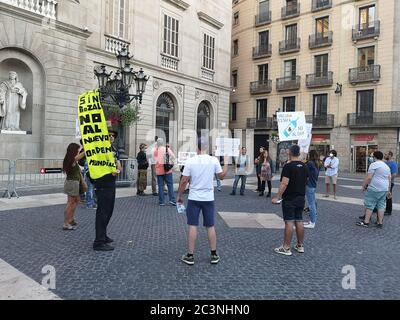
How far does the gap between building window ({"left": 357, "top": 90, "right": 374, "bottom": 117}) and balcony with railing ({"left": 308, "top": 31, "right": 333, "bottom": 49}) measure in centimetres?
581

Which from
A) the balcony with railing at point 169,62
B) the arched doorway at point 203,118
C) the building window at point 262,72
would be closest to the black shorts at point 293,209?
the balcony with railing at point 169,62

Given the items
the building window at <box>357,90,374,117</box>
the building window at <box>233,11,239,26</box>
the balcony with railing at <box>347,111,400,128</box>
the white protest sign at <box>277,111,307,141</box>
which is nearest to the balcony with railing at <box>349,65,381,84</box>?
the building window at <box>357,90,374,117</box>

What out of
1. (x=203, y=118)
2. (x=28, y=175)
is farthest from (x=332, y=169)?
→ (x=203, y=118)

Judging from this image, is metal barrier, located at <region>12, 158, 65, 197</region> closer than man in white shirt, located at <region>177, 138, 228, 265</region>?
No

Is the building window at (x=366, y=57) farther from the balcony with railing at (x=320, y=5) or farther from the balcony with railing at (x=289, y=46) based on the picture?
the balcony with railing at (x=289, y=46)

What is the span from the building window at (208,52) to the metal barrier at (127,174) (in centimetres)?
1482

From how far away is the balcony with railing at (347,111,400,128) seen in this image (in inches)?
1190

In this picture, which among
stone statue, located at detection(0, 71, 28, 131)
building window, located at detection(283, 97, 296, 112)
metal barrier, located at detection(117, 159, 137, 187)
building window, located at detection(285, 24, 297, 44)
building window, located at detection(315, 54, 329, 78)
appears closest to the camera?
metal barrier, located at detection(117, 159, 137, 187)

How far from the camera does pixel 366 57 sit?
32.4 metres

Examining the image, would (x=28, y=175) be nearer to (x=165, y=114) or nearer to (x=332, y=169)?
(x=332, y=169)

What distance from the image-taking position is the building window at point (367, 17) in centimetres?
3199

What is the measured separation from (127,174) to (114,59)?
28.6ft

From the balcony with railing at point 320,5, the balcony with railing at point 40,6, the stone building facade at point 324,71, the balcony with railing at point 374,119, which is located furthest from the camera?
the balcony with railing at point 320,5

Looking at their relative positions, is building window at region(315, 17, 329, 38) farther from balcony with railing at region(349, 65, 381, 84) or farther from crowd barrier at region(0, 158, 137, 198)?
Answer: crowd barrier at region(0, 158, 137, 198)
